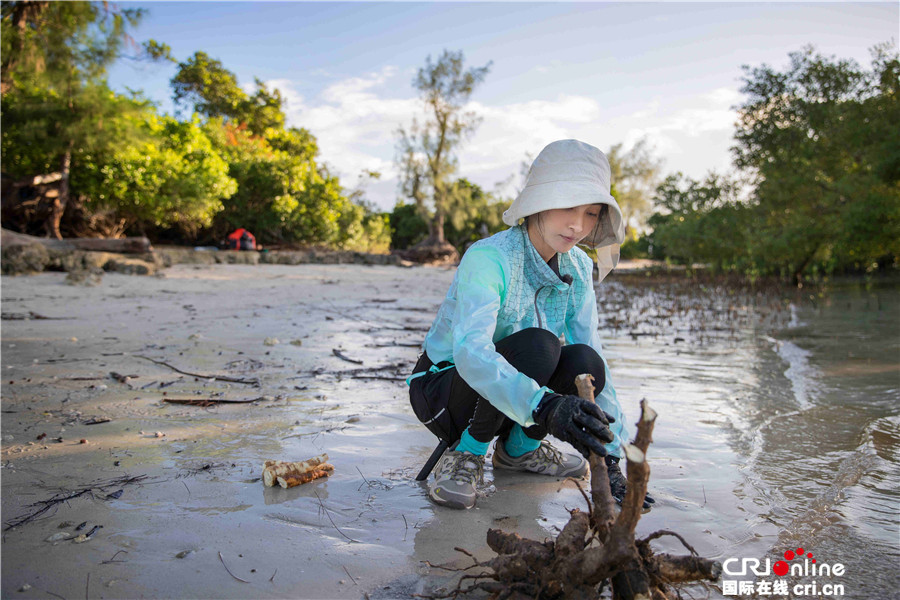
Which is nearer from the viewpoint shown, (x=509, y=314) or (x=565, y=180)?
(x=565, y=180)

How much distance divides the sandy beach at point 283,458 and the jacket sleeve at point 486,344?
20.2 inches

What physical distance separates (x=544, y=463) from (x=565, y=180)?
4.24 ft

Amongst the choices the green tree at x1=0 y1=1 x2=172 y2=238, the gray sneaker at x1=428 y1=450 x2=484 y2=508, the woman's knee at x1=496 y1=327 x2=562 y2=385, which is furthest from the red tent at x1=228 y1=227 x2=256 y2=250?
the woman's knee at x1=496 y1=327 x2=562 y2=385

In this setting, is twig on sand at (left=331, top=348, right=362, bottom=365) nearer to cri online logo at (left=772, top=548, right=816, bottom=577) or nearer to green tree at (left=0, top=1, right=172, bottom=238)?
cri online logo at (left=772, top=548, right=816, bottom=577)

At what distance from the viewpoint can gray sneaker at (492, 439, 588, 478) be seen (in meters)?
2.79

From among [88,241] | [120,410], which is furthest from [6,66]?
Result: [120,410]

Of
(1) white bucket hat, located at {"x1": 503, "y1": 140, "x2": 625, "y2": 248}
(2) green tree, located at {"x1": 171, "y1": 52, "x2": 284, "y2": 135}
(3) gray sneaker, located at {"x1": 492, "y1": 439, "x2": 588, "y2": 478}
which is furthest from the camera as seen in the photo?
(2) green tree, located at {"x1": 171, "y1": 52, "x2": 284, "y2": 135}

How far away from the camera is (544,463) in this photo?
110 inches

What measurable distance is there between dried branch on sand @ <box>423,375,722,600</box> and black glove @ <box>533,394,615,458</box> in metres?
0.06

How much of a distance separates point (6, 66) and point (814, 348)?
13.5 m

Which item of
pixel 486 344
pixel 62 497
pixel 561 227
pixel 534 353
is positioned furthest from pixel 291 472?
pixel 561 227

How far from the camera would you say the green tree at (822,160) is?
11312 millimetres

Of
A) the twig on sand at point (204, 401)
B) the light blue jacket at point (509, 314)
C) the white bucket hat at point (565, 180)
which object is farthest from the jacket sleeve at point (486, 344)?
the twig on sand at point (204, 401)

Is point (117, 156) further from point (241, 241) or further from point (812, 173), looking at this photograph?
point (812, 173)
